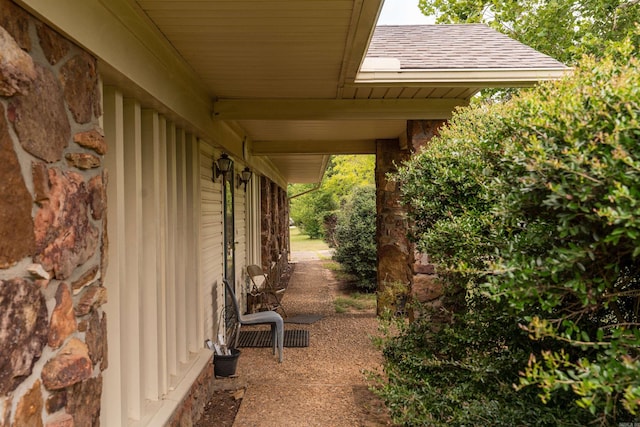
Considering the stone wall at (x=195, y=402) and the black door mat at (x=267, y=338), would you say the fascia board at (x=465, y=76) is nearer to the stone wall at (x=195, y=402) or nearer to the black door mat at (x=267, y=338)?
the stone wall at (x=195, y=402)

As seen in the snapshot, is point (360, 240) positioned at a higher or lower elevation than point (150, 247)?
lower

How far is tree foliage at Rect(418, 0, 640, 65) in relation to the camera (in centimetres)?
991

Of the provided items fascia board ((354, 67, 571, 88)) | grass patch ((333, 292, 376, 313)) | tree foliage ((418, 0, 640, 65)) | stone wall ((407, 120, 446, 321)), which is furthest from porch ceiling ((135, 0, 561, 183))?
tree foliage ((418, 0, 640, 65))

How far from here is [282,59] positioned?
2873 mm

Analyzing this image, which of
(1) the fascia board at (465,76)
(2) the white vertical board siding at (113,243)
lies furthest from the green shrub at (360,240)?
(2) the white vertical board siding at (113,243)

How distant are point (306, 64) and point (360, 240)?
7.33 metres

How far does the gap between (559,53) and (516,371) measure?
38.3ft

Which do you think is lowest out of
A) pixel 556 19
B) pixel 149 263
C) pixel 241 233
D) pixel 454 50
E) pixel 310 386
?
pixel 310 386

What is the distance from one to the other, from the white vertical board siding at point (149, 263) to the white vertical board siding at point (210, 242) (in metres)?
0.54

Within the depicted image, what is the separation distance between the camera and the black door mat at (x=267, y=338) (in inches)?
223

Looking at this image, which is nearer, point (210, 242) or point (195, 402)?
point (195, 402)

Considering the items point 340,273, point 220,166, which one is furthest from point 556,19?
point 220,166

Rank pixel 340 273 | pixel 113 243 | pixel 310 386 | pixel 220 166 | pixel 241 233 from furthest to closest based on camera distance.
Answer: pixel 340 273 → pixel 241 233 → pixel 220 166 → pixel 310 386 → pixel 113 243

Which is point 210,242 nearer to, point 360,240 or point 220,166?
point 220,166
